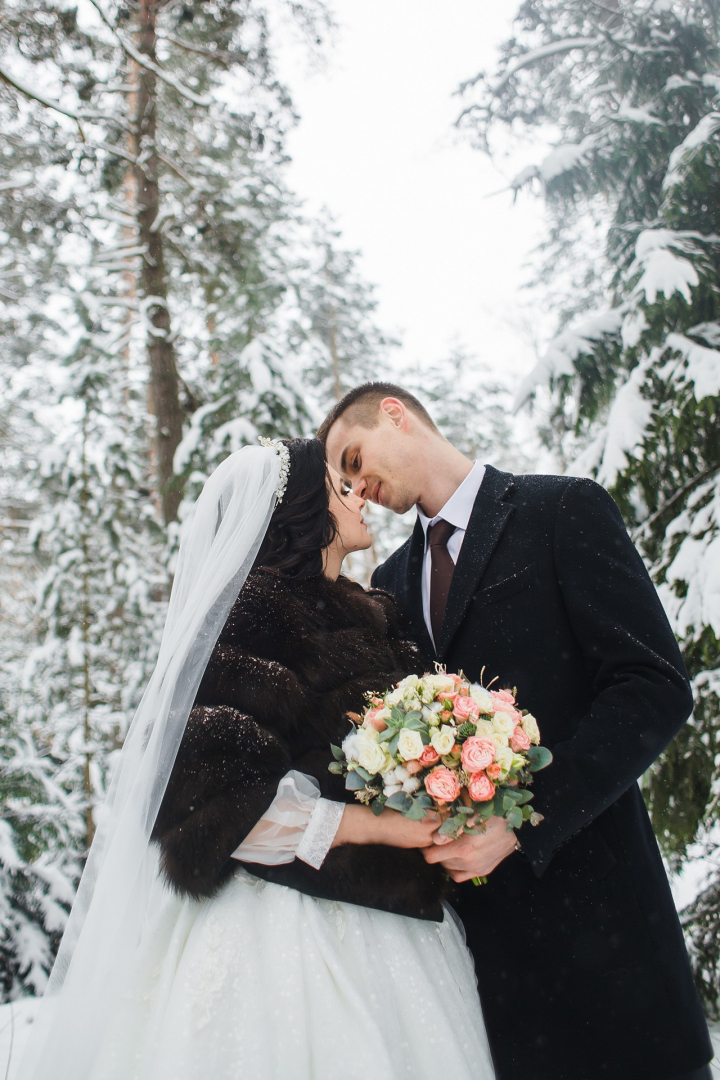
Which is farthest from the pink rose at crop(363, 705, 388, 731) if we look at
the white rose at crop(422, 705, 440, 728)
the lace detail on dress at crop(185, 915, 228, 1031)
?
the lace detail on dress at crop(185, 915, 228, 1031)

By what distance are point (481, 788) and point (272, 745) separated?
65 centimetres

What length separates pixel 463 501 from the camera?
115 inches

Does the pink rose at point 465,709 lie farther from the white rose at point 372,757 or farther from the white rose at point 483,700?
the white rose at point 372,757

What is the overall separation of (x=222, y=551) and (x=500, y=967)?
167 centimetres

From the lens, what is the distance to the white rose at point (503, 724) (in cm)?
189

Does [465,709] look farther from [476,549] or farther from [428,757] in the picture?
[476,549]

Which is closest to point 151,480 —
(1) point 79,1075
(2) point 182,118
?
(2) point 182,118

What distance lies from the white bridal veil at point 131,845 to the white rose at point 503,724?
948 mm

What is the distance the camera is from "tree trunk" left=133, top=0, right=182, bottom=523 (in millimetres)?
6852

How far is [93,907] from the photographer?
2176mm

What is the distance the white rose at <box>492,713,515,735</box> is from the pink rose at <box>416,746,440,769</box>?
0.18 m

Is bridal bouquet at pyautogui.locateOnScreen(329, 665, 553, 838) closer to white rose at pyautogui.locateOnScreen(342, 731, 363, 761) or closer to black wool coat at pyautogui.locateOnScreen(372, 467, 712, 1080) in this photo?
white rose at pyautogui.locateOnScreen(342, 731, 363, 761)

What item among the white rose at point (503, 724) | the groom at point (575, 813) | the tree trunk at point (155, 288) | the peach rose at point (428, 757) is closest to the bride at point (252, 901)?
the groom at point (575, 813)

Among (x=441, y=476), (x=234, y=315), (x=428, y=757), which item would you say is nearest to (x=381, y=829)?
(x=428, y=757)
